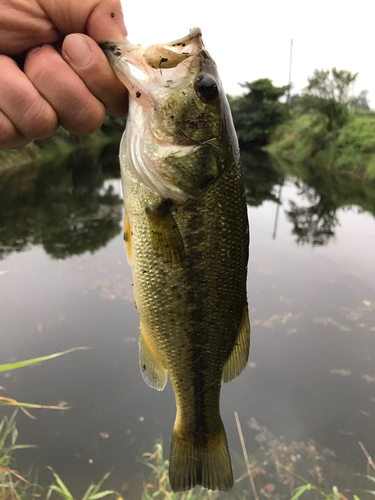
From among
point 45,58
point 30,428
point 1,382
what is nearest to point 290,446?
point 30,428

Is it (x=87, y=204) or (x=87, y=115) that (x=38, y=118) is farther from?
(x=87, y=204)

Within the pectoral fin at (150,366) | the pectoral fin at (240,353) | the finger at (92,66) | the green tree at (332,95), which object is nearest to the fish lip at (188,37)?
the finger at (92,66)

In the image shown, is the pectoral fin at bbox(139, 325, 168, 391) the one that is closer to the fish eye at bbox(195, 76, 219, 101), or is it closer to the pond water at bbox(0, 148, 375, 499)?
the fish eye at bbox(195, 76, 219, 101)

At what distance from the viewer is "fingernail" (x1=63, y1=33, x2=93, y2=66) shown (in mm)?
1317

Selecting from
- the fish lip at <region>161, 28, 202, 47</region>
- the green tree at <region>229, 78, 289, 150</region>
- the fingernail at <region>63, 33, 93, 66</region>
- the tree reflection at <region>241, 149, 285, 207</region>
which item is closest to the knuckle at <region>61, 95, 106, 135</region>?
the fingernail at <region>63, 33, 93, 66</region>

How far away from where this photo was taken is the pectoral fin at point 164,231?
5.08 feet

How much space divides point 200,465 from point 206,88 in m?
1.89

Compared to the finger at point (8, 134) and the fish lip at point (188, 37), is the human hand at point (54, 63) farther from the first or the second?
the fish lip at point (188, 37)

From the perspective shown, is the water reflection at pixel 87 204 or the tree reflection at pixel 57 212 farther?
the water reflection at pixel 87 204

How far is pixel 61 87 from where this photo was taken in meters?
1.36

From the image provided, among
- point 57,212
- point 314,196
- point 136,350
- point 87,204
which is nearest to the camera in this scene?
point 136,350

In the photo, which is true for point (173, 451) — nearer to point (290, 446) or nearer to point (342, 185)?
point (290, 446)

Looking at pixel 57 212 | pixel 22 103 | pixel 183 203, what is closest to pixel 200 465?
pixel 183 203

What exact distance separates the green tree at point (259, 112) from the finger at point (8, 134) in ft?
151
